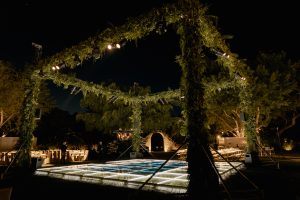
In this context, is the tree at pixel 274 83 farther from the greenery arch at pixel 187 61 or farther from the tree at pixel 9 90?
the tree at pixel 9 90

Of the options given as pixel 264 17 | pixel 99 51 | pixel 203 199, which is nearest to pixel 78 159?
pixel 99 51

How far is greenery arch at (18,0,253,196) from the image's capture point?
448cm

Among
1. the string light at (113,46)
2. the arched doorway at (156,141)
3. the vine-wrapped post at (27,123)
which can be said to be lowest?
the arched doorway at (156,141)

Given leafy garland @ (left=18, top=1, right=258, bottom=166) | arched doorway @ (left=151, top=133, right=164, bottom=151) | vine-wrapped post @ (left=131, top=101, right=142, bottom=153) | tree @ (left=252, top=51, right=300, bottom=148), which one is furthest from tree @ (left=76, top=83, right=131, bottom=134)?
leafy garland @ (left=18, top=1, right=258, bottom=166)

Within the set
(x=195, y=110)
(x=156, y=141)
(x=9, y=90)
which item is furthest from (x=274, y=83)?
(x=9, y=90)

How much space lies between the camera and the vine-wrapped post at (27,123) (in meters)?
7.50

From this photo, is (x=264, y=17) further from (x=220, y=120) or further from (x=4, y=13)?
(x=4, y=13)

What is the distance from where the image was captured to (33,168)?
7820 millimetres

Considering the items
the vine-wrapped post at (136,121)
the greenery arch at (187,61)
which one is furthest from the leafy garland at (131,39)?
the vine-wrapped post at (136,121)

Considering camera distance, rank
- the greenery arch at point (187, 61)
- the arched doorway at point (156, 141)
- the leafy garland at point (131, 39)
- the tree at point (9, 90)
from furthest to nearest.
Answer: the arched doorway at point (156, 141) < the tree at point (9, 90) < the leafy garland at point (131, 39) < the greenery arch at point (187, 61)

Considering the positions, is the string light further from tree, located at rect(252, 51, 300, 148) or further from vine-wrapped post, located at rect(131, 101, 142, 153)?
tree, located at rect(252, 51, 300, 148)

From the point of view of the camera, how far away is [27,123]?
7840 mm

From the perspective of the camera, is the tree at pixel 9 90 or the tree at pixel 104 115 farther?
the tree at pixel 104 115

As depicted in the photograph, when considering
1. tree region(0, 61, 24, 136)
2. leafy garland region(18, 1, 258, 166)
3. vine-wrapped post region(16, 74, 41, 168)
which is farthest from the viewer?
tree region(0, 61, 24, 136)
